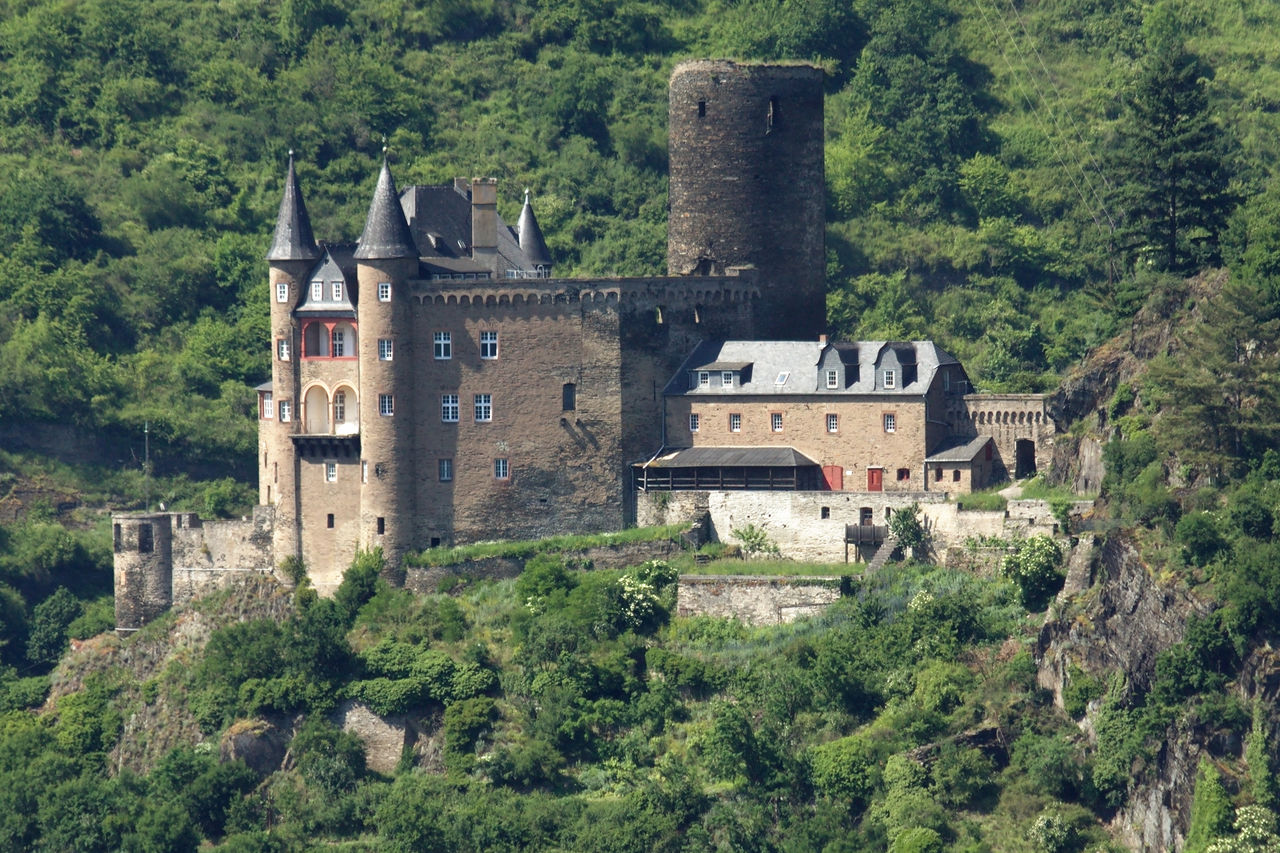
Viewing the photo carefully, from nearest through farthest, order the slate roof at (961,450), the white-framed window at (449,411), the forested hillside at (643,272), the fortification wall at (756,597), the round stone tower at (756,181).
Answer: the forested hillside at (643,272)
the fortification wall at (756,597)
the slate roof at (961,450)
the white-framed window at (449,411)
the round stone tower at (756,181)

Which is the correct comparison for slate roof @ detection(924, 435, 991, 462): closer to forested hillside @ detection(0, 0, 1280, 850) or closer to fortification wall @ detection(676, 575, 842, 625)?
forested hillside @ detection(0, 0, 1280, 850)

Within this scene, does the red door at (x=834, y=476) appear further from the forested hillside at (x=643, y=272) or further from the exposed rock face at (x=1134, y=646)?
the exposed rock face at (x=1134, y=646)

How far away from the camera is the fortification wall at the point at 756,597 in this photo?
92000 mm

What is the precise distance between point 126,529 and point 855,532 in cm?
2497

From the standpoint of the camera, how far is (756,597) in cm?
9256

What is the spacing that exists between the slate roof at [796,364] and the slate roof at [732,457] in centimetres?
176

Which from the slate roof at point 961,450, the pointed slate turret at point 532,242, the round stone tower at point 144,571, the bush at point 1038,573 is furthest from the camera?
the pointed slate turret at point 532,242

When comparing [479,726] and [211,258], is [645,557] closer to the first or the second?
[479,726]

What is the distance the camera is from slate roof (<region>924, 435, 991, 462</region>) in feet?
313

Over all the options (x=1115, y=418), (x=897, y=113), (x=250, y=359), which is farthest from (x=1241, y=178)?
(x=250, y=359)

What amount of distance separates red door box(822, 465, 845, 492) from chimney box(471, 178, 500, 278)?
12.6m

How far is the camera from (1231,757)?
8100 centimetres

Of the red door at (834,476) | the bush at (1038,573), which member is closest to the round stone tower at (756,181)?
the red door at (834,476)

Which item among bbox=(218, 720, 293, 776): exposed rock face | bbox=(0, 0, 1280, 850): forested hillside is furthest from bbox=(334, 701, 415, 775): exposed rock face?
bbox=(218, 720, 293, 776): exposed rock face
